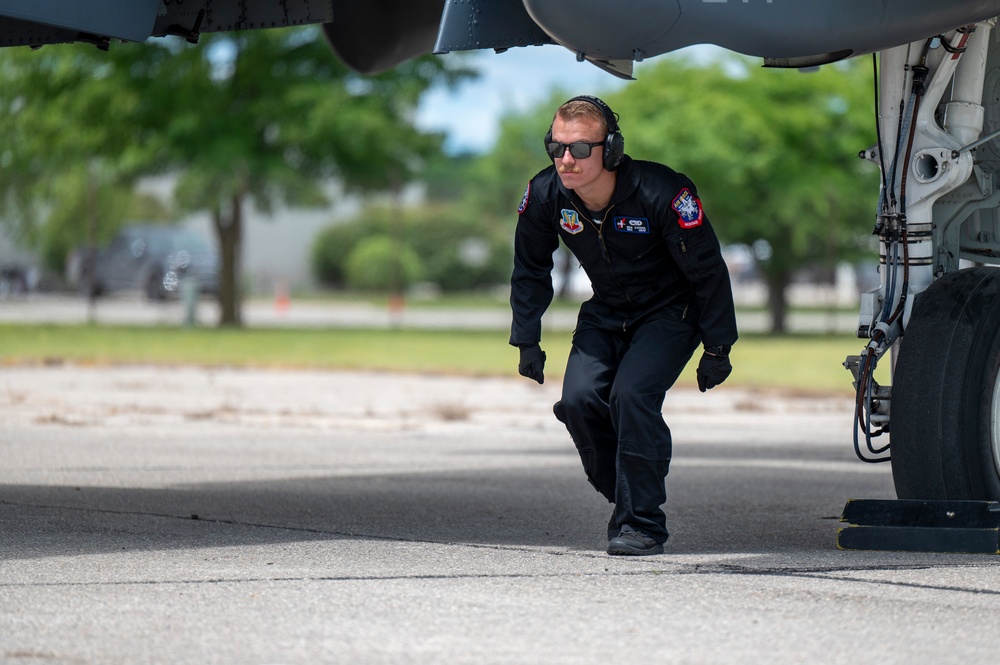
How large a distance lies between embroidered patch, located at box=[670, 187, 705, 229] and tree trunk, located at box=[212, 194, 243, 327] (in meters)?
23.8

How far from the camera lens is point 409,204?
72625 mm

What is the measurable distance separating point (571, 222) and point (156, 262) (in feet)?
119

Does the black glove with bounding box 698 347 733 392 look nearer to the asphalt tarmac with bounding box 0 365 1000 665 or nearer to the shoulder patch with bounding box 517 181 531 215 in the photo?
the asphalt tarmac with bounding box 0 365 1000 665

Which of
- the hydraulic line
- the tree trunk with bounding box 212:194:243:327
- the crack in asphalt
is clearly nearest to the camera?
the crack in asphalt

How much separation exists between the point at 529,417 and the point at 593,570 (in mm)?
8243

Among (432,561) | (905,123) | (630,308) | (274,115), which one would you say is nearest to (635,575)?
(432,561)

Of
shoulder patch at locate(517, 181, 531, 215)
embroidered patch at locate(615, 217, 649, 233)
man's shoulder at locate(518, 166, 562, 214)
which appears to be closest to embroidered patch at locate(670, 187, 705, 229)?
embroidered patch at locate(615, 217, 649, 233)

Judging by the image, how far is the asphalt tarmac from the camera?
4.27 m

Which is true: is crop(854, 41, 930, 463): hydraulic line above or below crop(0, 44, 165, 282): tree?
below

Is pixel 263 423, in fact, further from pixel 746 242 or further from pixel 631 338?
pixel 746 242

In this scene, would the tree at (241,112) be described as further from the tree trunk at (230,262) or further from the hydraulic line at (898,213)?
the hydraulic line at (898,213)

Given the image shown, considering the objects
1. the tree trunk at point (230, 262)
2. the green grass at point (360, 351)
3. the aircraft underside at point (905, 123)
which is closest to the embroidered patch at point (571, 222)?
the aircraft underside at point (905, 123)

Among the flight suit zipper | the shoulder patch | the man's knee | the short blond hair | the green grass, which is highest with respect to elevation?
the short blond hair

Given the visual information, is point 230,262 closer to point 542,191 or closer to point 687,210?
point 542,191
